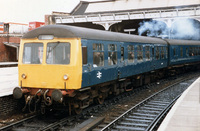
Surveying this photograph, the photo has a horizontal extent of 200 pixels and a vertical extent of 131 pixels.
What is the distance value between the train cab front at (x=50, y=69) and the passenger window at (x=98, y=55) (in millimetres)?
1130

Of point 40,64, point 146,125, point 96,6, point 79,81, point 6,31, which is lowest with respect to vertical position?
point 146,125

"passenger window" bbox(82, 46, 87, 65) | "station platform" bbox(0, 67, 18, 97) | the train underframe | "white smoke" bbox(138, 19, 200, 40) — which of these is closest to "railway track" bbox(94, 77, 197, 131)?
the train underframe

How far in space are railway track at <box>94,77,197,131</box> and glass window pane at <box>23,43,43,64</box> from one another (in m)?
3.08

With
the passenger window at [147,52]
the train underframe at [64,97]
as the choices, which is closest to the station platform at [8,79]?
the train underframe at [64,97]

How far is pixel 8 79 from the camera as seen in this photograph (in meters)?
12.7

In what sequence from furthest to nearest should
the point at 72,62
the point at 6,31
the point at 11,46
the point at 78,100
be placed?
1. the point at 6,31
2. the point at 11,46
3. the point at 78,100
4. the point at 72,62

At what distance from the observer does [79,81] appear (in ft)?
28.0

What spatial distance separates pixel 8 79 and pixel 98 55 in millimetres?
5226

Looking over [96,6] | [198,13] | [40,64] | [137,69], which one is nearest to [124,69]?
[137,69]

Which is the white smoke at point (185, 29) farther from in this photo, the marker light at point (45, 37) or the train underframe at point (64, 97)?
the marker light at point (45, 37)

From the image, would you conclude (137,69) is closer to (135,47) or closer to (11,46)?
(135,47)

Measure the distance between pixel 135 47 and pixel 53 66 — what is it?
6.00 metres

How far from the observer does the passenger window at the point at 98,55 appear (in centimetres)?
962

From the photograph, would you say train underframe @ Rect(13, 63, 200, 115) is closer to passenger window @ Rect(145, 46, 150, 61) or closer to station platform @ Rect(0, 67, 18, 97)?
station platform @ Rect(0, 67, 18, 97)
